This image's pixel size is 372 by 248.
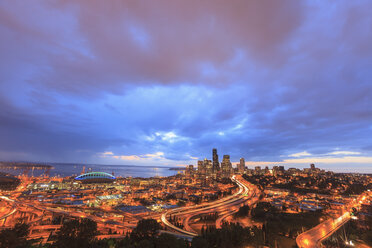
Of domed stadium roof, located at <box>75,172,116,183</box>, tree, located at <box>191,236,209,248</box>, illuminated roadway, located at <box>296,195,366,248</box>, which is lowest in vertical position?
illuminated roadway, located at <box>296,195,366,248</box>

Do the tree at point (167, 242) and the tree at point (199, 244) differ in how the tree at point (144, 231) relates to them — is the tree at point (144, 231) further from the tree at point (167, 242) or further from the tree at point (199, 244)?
the tree at point (199, 244)

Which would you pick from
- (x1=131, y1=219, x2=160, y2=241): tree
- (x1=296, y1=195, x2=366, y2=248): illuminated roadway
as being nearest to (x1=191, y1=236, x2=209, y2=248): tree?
(x1=131, y1=219, x2=160, y2=241): tree

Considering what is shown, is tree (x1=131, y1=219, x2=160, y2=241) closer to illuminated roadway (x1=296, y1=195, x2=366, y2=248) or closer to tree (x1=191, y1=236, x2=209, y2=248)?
tree (x1=191, y1=236, x2=209, y2=248)

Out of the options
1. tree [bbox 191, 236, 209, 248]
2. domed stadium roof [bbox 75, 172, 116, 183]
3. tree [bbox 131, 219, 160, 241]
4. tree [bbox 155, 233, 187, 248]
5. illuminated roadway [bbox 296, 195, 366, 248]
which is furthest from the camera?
domed stadium roof [bbox 75, 172, 116, 183]

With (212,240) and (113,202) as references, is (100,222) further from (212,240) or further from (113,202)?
(212,240)

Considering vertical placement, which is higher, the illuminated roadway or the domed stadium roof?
the domed stadium roof

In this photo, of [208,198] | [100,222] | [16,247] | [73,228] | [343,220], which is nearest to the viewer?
Answer: [16,247]

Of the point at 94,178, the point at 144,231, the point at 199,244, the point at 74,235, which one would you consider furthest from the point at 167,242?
the point at 94,178

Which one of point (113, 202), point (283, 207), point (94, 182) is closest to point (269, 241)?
point (283, 207)

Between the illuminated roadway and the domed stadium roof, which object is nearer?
the illuminated roadway
